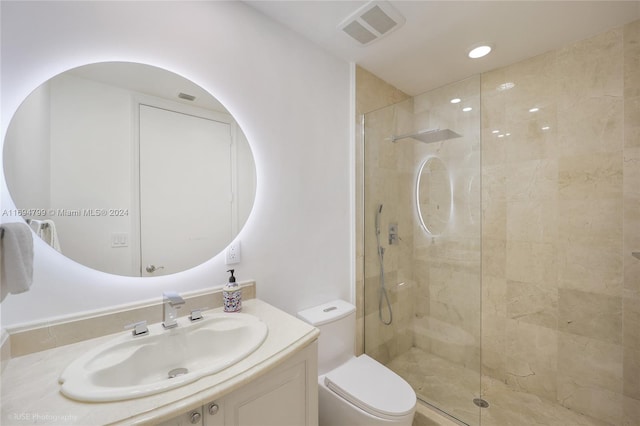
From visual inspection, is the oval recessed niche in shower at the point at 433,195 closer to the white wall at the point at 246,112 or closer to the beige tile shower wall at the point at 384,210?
the beige tile shower wall at the point at 384,210

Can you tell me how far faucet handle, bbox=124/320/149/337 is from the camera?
1015 mm

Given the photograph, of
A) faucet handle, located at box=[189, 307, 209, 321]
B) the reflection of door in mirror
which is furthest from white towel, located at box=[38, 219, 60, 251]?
faucet handle, located at box=[189, 307, 209, 321]

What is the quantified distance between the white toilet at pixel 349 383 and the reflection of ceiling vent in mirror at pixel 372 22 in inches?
69.6

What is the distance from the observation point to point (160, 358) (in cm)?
103

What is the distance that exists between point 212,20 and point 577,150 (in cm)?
241

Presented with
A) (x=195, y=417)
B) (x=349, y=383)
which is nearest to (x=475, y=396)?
(x=349, y=383)

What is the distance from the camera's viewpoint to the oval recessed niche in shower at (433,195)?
1.94 meters

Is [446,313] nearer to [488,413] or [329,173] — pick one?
[488,413]

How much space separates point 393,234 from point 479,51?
1.46 m

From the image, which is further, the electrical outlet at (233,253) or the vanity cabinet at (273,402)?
the electrical outlet at (233,253)

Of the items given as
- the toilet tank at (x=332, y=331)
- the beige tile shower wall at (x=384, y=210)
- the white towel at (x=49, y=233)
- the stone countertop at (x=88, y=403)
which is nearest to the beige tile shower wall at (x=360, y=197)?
the beige tile shower wall at (x=384, y=210)

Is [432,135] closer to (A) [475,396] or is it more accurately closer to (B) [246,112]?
(B) [246,112]

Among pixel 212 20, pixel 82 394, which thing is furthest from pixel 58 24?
pixel 82 394

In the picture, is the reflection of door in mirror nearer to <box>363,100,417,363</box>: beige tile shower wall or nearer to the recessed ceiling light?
<box>363,100,417,363</box>: beige tile shower wall
